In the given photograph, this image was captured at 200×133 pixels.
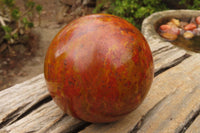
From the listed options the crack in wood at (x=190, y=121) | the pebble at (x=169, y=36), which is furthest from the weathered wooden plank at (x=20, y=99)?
the pebble at (x=169, y=36)

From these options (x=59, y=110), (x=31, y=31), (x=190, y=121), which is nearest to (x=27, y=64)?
(x=31, y=31)

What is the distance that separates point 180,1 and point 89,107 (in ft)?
11.3

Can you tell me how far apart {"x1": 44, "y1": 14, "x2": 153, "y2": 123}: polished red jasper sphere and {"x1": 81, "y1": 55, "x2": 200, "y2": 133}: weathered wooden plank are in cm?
18

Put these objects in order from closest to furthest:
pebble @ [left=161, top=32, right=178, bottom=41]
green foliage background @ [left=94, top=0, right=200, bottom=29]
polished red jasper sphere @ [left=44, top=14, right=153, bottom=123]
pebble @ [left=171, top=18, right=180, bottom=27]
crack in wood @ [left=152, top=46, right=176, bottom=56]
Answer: polished red jasper sphere @ [left=44, top=14, right=153, bottom=123]
crack in wood @ [left=152, top=46, right=176, bottom=56]
pebble @ [left=161, top=32, right=178, bottom=41]
pebble @ [left=171, top=18, right=180, bottom=27]
green foliage background @ [left=94, top=0, right=200, bottom=29]

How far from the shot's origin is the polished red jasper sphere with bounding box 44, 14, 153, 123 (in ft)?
2.81

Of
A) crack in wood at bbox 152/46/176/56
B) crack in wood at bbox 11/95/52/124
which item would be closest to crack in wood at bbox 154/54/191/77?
crack in wood at bbox 152/46/176/56

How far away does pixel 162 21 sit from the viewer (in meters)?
2.80

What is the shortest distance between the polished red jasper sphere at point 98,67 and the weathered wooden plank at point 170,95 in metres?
0.18

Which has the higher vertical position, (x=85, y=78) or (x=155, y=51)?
(x=85, y=78)

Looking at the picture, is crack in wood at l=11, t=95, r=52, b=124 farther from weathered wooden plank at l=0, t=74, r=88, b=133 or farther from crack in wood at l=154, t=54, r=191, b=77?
crack in wood at l=154, t=54, r=191, b=77

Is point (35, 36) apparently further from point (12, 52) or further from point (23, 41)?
point (12, 52)

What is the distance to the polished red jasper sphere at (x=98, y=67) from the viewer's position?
2.81 feet

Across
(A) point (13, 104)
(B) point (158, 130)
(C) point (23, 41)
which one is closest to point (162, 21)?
(B) point (158, 130)

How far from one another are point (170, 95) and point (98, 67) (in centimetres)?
71
